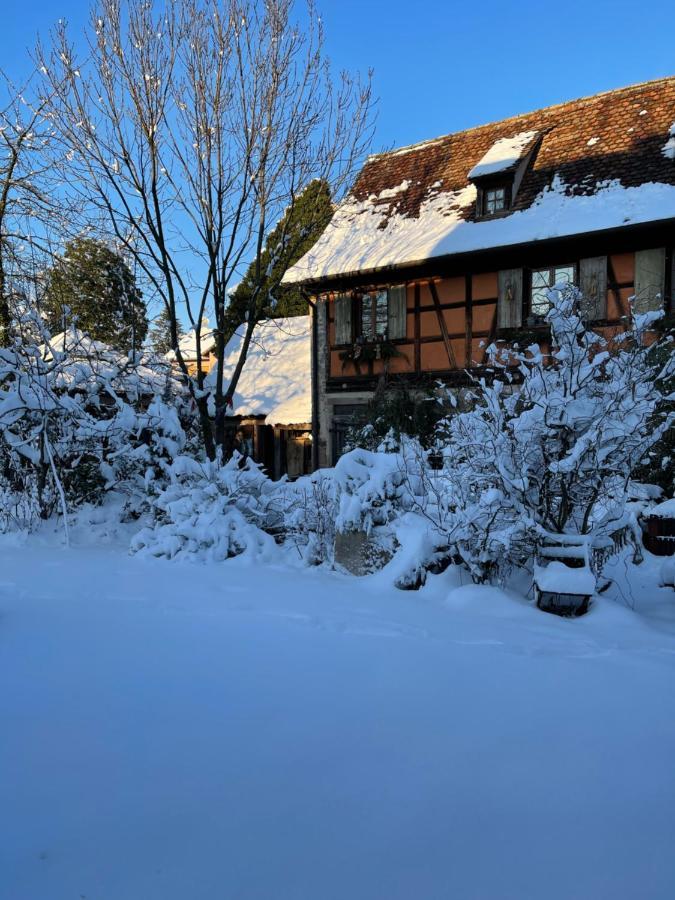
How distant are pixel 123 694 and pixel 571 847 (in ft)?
6.18

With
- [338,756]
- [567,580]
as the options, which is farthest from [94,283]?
[338,756]

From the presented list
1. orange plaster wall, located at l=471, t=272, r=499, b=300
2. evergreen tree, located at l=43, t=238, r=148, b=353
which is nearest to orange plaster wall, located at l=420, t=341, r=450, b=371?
orange plaster wall, located at l=471, t=272, r=499, b=300

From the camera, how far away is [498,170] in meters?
10.4

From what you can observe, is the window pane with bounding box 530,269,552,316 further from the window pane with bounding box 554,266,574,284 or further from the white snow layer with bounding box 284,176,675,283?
the white snow layer with bounding box 284,176,675,283

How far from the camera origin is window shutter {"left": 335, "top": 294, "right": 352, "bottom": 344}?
38.5 ft

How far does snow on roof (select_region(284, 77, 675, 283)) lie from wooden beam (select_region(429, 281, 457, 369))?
89 cm

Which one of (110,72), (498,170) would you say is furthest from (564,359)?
(498,170)

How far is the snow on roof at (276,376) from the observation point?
15000mm

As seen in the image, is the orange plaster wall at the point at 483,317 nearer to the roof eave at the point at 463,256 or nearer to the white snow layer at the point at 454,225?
Result: the roof eave at the point at 463,256

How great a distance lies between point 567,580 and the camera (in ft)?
12.2

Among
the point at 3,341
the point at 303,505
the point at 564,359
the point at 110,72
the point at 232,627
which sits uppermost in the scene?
the point at 110,72

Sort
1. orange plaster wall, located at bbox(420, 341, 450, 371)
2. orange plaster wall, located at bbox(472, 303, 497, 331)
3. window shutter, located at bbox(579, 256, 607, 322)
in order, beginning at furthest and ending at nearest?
orange plaster wall, located at bbox(420, 341, 450, 371) → orange plaster wall, located at bbox(472, 303, 497, 331) → window shutter, located at bbox(579, 256, 607, 322)

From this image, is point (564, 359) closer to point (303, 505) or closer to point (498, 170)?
point (303, 505)

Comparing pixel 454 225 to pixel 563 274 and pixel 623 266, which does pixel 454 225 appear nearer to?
pixel 563 274
